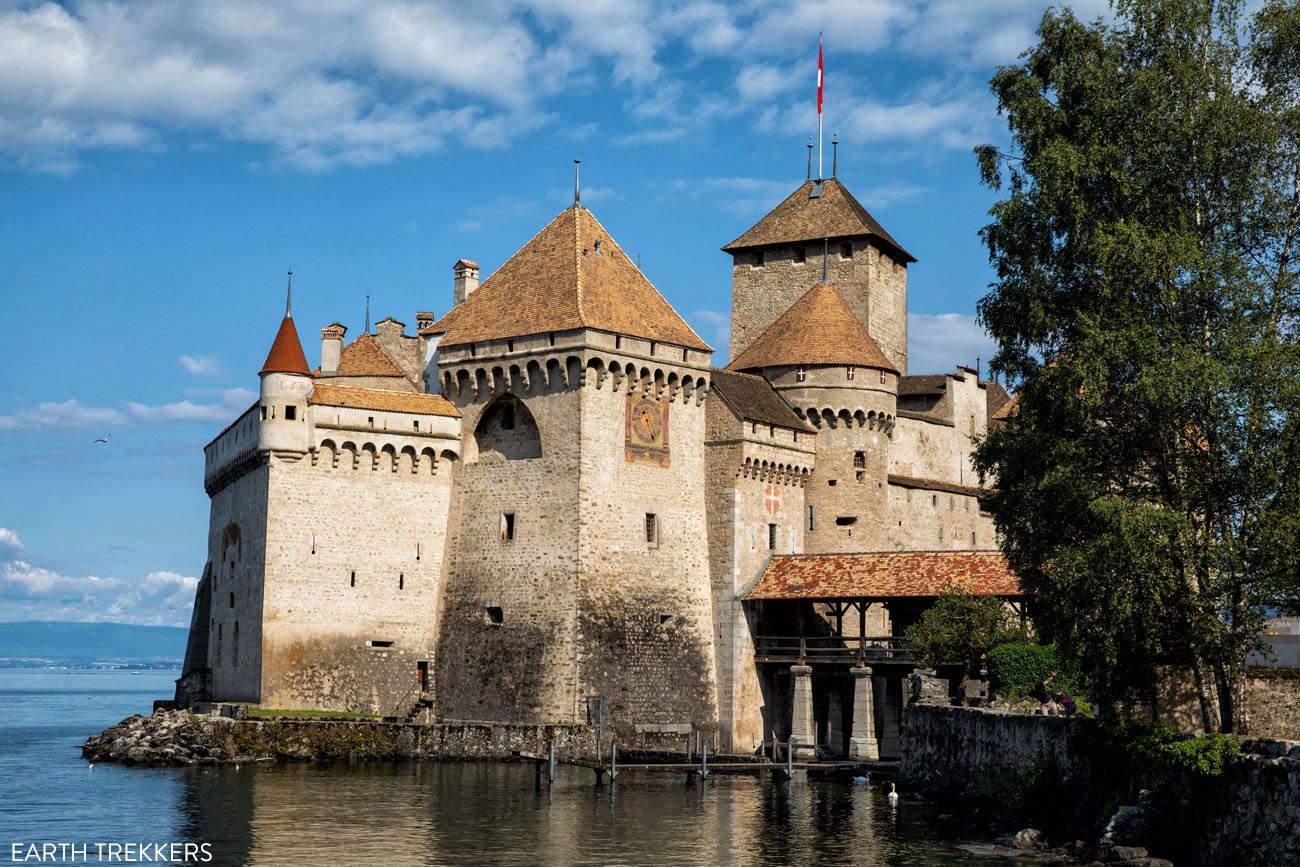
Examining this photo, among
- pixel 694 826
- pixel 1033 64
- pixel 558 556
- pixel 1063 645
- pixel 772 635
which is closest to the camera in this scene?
pixel 1063 645

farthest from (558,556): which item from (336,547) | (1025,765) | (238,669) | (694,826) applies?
(1025,765)

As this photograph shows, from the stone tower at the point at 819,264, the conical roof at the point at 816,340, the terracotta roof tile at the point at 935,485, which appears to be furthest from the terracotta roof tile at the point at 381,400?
the terracotta roof tile at the point at 935,485

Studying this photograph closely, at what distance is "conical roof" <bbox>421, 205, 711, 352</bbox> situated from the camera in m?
44.8

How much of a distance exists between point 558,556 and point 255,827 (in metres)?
14.8

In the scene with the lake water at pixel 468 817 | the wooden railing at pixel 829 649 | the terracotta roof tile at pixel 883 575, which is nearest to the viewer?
the lake water at pixel 468 817

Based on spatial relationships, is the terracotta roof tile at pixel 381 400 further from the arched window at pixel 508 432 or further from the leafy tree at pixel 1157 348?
the leafy tree at pixel 1157 348

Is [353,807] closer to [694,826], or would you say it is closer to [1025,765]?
[694,826]

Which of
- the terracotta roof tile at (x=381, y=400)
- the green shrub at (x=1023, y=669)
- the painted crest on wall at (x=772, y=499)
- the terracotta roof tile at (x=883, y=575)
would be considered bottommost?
the green shrub at (x=1023, y=669)

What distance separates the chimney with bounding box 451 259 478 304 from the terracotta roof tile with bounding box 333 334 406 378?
10.3 ft

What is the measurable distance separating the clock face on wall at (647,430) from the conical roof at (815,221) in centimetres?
1349

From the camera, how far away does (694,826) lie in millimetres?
31406

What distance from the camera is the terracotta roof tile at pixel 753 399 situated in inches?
1866

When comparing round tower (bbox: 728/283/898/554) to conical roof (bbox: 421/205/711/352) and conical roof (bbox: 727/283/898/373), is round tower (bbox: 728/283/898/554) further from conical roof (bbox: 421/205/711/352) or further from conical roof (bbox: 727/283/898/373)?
conical roof (bbox: 421/205/711/352)

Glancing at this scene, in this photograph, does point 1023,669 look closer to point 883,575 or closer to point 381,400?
point 883,575
